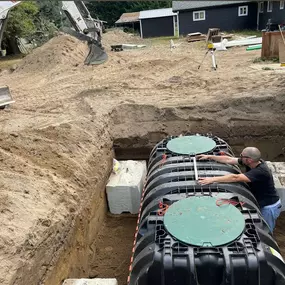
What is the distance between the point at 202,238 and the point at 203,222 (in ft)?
0.91

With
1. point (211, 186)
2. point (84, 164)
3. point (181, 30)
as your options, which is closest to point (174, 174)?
point (211, 186)

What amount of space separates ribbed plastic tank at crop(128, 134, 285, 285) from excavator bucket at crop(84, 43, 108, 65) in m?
10.0

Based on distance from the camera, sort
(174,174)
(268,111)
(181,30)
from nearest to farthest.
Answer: (174,174) → (268,111) → (181,30)

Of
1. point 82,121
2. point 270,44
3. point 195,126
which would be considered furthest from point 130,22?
point 82,121

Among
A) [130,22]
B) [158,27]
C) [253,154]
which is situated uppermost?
[253,154]

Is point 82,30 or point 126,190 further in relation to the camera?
point 82,30

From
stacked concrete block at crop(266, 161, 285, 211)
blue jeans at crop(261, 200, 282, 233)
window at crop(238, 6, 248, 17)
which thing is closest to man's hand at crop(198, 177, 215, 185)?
blue jeans at crop(261, 200, 282, 233)

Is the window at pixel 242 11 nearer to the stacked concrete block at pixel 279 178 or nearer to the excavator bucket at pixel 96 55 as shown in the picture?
the excavator bucket at pixel 96 55

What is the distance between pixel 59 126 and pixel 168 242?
5044mm

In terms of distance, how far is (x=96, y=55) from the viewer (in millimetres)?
14008

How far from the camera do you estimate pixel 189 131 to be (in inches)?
351

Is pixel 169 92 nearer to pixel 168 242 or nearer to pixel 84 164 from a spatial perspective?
pixel 84 164

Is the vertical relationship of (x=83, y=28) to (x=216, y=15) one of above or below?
above

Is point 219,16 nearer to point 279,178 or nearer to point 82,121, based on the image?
point 82,121
